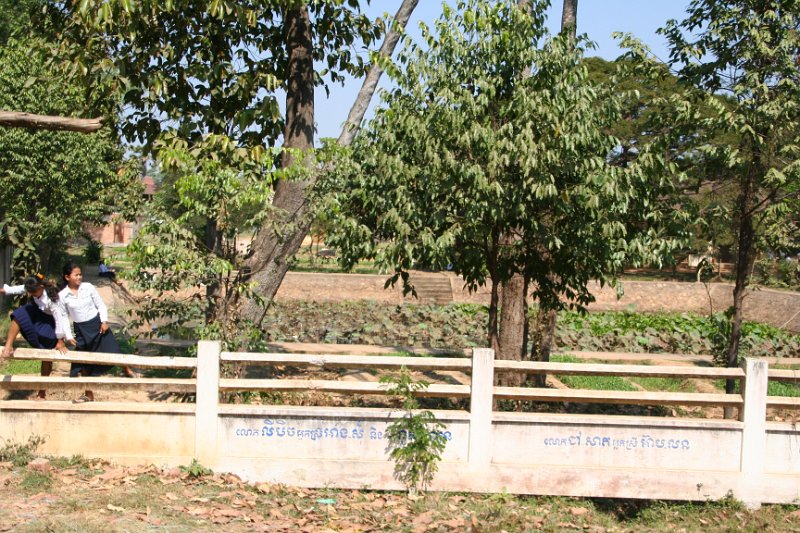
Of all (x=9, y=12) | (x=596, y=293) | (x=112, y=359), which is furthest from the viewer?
(x=596, y=293)

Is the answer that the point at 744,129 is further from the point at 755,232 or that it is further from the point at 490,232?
the point at 490,232

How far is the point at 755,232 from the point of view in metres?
10.6

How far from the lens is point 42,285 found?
8547 mm

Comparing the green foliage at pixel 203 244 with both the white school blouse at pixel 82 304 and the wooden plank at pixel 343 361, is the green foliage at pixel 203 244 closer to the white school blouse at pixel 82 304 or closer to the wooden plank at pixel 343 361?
the white school blouse at pixel 82 304

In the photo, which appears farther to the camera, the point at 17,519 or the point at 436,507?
the point at 436,507

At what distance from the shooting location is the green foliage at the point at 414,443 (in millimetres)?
7258

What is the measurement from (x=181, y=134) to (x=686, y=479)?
7189 millimetres

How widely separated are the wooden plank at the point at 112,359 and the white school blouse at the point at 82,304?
1.11 m

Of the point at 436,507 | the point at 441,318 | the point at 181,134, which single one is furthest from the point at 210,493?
the point at 441,318

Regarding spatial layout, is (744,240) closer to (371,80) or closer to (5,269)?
(371,80)

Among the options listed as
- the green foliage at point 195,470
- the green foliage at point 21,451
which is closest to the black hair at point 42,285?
the green foliage at point 21,451

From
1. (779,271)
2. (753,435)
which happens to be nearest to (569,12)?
(753,435)

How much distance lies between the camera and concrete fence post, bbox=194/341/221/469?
7.33 meters

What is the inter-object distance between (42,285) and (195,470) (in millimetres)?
2830
